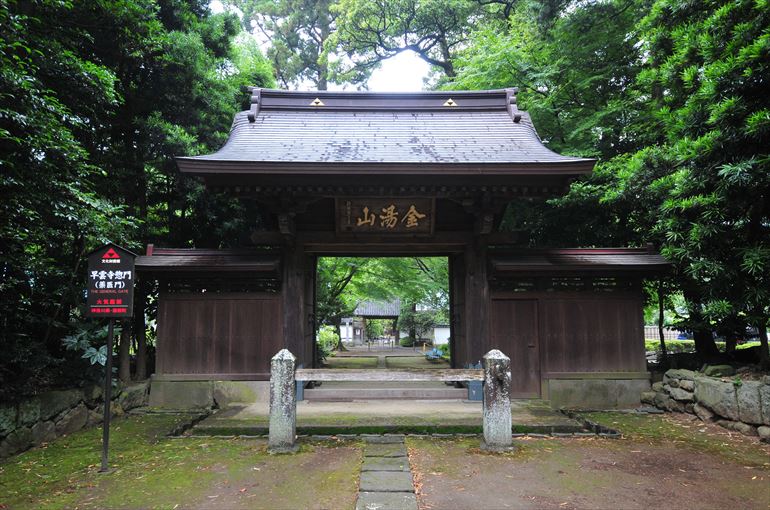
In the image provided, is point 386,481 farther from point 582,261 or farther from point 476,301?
point 582,261

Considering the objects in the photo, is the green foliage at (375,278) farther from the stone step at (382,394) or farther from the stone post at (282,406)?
the stone post at (282,406)

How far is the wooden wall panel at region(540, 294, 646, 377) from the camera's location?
28.6 feet

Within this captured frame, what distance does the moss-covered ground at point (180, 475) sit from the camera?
4.20 metres

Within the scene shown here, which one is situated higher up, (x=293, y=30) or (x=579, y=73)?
(x=293, y=30)

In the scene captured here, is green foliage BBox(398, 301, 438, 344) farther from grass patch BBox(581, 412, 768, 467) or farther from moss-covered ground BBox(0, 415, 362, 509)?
moss-covered ground BBox(0, 415, 362, 509)

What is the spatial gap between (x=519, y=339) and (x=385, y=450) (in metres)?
4.16

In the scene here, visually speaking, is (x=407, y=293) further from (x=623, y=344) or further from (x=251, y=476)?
(x=251, y=476)

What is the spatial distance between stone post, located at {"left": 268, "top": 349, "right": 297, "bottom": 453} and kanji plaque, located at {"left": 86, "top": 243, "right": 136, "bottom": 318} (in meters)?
1.93

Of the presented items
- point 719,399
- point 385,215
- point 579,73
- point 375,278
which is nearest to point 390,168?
point 385,215

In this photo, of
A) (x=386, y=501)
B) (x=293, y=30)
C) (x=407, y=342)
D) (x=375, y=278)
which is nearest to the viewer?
(x=386, y=501)

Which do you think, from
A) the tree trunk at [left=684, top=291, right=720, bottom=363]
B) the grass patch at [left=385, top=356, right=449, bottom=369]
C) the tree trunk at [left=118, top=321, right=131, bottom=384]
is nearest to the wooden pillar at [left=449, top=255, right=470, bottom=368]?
the tree trunk at [left=684, top=291, right=720, bottom=363]

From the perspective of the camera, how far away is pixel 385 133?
9125 mm

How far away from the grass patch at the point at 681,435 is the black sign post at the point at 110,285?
7.21 meters

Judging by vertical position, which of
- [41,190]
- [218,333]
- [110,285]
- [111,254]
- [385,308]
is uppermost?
[41,190]
